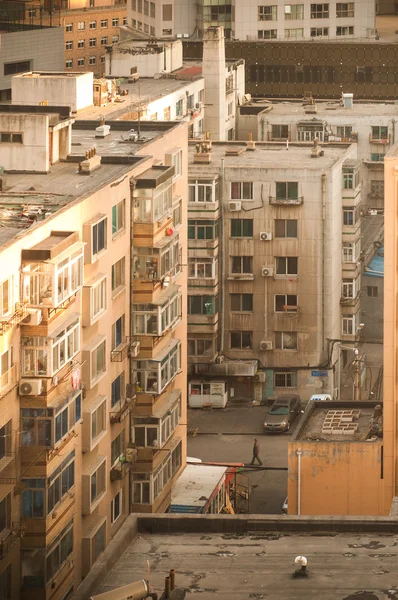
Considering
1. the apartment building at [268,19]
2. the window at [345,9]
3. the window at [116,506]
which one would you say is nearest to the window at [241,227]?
the window at [116,506]

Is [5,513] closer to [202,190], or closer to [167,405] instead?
[167,405]

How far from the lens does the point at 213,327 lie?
106562mm

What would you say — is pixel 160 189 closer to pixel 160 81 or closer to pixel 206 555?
pixel 206 555

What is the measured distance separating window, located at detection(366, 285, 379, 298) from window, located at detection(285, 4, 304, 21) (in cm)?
7114

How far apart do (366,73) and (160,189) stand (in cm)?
9372

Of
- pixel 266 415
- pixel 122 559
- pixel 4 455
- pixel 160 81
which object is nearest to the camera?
pixel 122 559

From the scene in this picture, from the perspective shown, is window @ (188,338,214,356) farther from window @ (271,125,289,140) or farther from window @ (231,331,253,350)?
window @ (271,125,289,140)

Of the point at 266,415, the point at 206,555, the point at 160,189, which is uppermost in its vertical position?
the point at 160,189

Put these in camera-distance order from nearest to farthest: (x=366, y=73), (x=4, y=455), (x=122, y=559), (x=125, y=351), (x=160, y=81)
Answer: (x=122, y=559) → (x=4, y=455) → (x=125, y=351) → (x=160, y=81) → (x=366, y=73)

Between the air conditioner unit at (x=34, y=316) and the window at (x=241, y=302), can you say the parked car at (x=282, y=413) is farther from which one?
the air conditioner unit at (x=34, y=316)

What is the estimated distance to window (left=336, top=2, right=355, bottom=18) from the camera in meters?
185

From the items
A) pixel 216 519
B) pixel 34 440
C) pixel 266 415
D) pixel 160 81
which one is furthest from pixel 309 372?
pixel 216 519

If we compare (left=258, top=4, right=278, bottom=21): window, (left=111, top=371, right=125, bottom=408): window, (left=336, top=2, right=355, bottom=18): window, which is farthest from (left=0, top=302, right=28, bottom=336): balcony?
(left=336, top=2, right=355, bottom=18): window

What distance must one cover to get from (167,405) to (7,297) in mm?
19476
